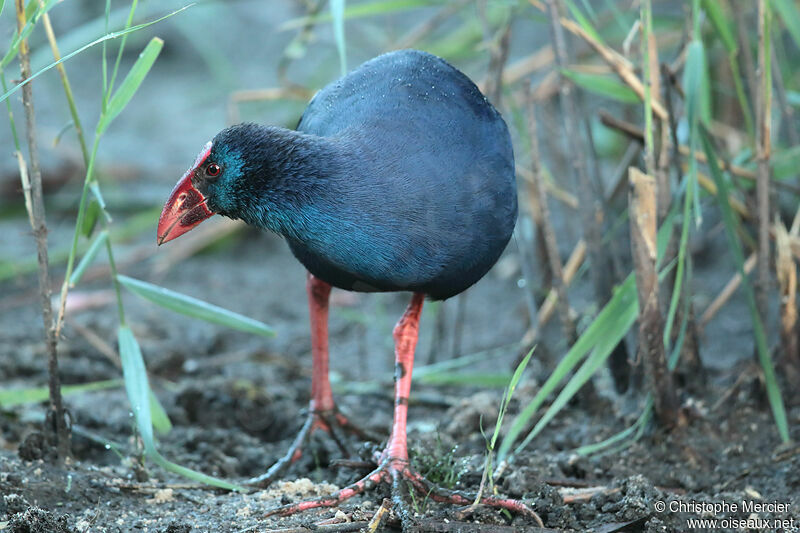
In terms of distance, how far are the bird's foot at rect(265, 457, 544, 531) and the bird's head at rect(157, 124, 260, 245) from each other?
80 centimetres

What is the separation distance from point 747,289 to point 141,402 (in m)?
1.75

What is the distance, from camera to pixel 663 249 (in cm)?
296

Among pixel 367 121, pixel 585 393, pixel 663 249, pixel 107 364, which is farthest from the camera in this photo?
pixel 107 364

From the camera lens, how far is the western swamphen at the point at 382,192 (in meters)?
2.51

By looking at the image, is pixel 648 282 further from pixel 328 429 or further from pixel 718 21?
pixel 328 429

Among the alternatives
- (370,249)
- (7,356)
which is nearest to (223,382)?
(7,356)

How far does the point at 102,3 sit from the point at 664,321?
19.9 feet

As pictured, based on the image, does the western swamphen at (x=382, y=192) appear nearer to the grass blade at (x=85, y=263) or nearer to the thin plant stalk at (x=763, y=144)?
the grass blade at (x=85, y=263)

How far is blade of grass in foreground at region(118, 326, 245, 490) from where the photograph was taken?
251cm

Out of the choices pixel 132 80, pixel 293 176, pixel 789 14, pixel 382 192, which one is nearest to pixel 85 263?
pixel 132 80

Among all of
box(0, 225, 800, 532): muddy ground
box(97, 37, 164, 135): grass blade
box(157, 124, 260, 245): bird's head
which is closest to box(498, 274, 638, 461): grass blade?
box(0, 225, 800, 532): muddy ground

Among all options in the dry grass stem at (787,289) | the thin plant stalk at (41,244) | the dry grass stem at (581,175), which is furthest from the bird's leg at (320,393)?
the dry grass stem at (787,289)

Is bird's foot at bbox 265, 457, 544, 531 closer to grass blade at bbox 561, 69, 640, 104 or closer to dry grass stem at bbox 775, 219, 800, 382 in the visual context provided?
dry grass stem at bbox 775, 219, 800, 382

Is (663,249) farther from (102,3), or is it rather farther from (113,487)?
(102,3)
